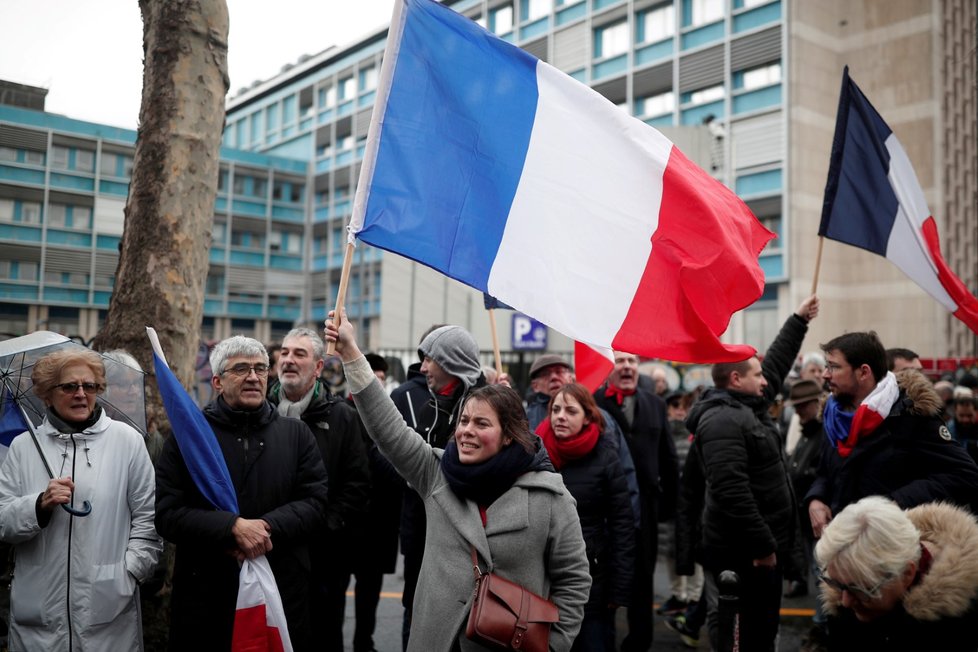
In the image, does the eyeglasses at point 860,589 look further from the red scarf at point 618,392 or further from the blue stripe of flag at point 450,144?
the red scarf at point 618,392

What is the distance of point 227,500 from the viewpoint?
11.7ft

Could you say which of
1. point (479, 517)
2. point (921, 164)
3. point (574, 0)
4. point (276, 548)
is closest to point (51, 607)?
point (276, 548)

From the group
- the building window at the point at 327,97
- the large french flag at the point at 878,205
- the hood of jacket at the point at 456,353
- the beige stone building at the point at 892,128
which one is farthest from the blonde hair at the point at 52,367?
the building window at the point at 327,97

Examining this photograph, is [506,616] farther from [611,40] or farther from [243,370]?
[611,40]

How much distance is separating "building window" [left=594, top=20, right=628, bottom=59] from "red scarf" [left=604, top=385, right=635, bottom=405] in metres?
29.4

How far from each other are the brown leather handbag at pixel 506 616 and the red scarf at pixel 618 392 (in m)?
3.08

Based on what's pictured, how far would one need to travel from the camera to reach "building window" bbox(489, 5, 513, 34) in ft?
125

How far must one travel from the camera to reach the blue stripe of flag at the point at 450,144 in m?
3.57

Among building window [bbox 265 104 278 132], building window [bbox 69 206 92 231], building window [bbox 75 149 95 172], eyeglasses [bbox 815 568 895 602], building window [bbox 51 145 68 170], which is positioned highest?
building window [bbox 265 104 278 132]

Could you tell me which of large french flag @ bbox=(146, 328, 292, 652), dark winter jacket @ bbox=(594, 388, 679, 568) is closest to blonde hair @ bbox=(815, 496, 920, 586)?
large french flag @ bbox=(146, 328, 292, 652)

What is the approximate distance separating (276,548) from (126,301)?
209 cm

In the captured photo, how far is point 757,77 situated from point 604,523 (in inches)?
1112

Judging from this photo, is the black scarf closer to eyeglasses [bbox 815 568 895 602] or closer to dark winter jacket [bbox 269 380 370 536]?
eyeglasses [bbox 815 568 895 602]

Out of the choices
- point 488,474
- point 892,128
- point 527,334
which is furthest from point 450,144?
point 892,128
